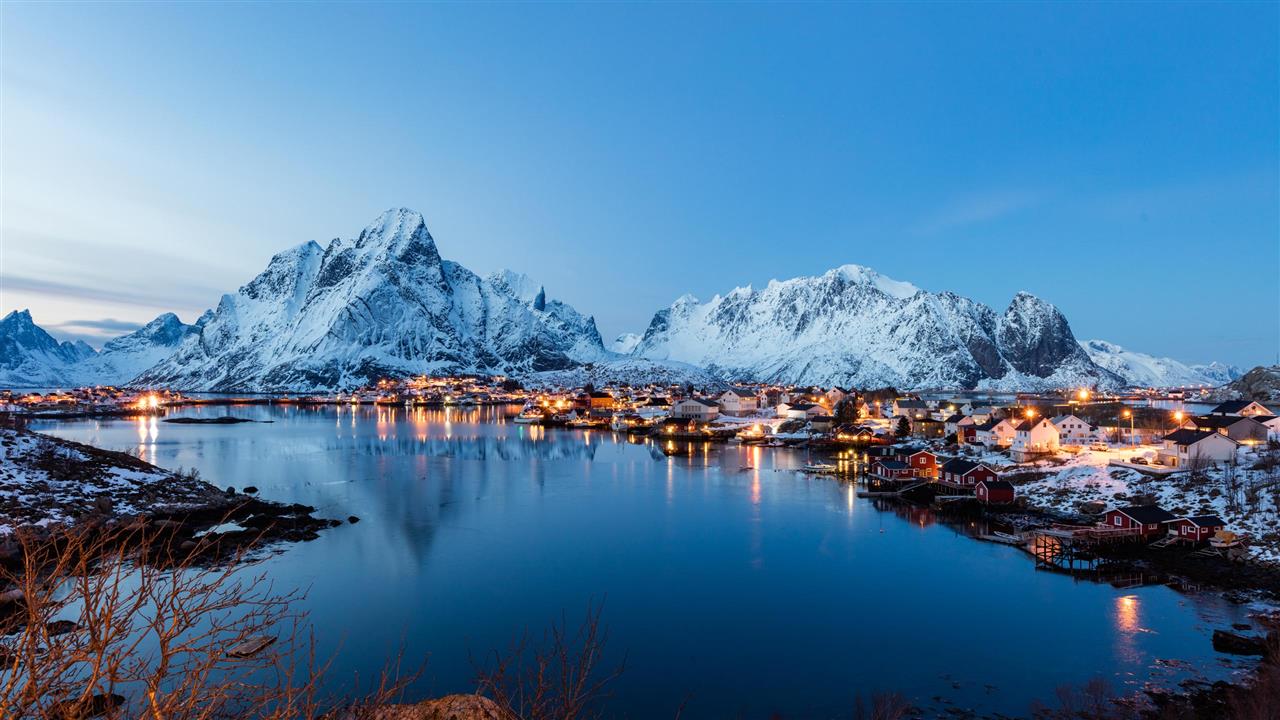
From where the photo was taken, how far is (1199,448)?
1185 inches

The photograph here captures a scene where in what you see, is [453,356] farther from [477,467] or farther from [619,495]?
[619,495]

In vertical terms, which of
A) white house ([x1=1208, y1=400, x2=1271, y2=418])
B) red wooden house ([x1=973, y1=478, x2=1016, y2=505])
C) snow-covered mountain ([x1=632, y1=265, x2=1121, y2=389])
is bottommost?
red wooden house ([x1=973, y1=478, x2=1016, y2=505])

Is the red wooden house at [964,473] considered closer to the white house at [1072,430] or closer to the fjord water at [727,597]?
the fjord water at [727,597]

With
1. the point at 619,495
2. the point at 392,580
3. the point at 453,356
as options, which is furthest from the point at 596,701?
the point at 453,356

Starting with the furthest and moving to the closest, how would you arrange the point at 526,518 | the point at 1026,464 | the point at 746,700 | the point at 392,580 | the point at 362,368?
1. the point at 362,368
2. the point at 1026,464
3. the point at 526,518
4. the point at 392,580
5. the point at 746,700

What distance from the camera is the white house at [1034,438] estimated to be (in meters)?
36.8

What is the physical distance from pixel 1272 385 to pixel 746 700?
104 meters

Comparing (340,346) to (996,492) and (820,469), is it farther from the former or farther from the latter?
(996,492)

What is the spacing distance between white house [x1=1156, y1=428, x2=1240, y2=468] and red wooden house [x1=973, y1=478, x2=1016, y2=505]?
300 inches

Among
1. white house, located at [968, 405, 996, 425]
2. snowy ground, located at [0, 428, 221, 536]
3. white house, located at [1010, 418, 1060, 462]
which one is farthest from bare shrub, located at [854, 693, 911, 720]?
white house, located at [968, 405, 996, 425]

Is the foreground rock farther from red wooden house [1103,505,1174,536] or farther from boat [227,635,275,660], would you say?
red wooden house [1103,505,1174,536]

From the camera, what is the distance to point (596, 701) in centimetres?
1262

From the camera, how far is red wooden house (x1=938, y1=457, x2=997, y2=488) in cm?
3122

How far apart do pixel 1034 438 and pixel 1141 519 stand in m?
16.0
